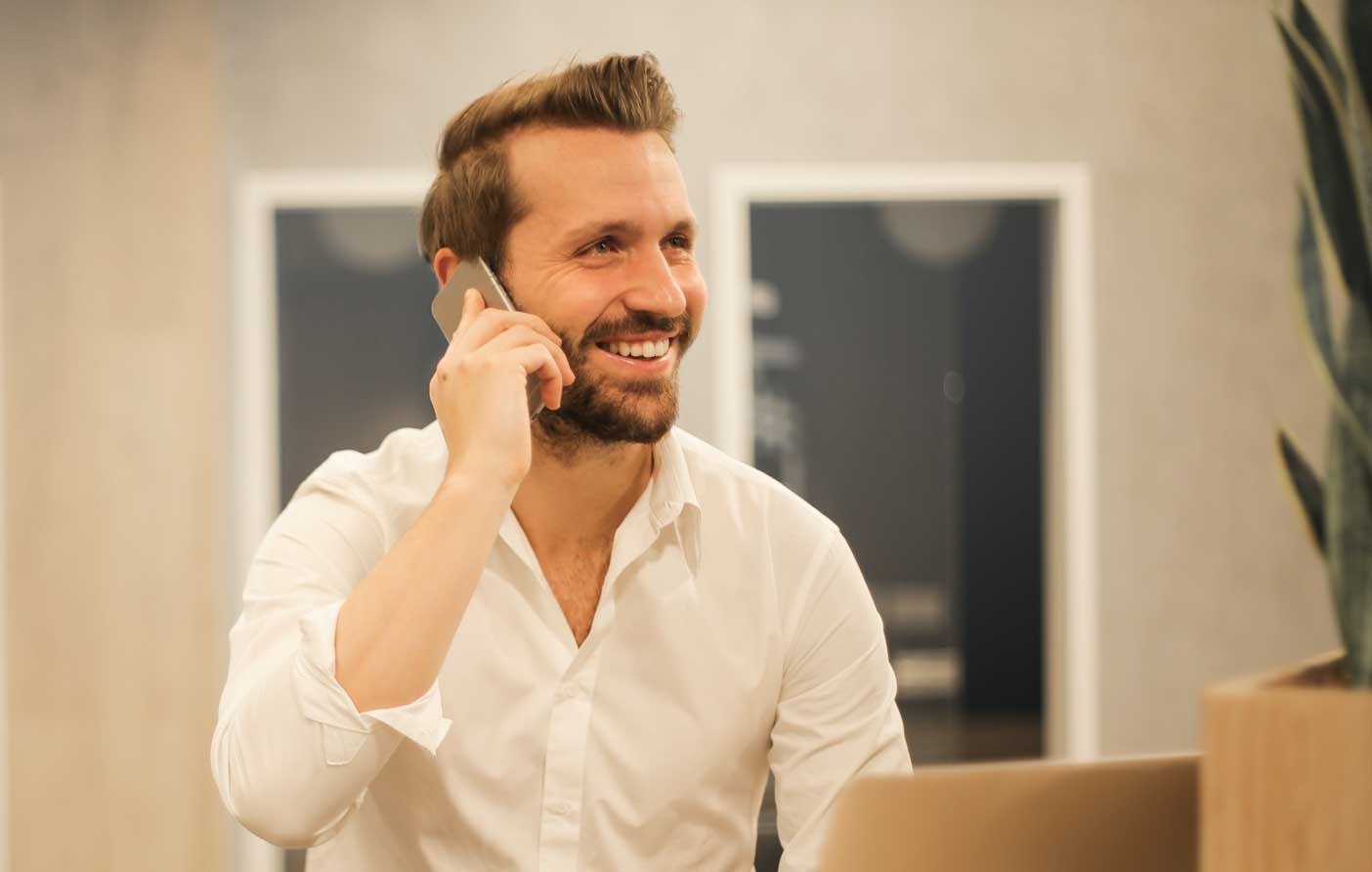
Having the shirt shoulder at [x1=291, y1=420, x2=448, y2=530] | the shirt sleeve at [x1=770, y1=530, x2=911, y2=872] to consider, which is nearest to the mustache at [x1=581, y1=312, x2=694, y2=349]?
the shirt shoulder at [x1=291, y1=420, x2=448, y2=530]

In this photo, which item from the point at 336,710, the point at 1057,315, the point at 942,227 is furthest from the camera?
the point at 942,227

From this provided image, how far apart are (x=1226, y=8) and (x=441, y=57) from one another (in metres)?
2.23

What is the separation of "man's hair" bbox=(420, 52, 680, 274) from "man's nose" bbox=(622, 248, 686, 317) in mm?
171

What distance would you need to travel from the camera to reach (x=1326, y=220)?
0.54 meters

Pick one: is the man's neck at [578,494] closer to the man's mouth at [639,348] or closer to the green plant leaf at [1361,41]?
the man's mouth at [639,348]

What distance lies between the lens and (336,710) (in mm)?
1094

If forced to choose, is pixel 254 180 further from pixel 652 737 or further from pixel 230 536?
pixel 652 737

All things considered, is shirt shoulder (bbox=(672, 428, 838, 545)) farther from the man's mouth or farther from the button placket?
the button placket

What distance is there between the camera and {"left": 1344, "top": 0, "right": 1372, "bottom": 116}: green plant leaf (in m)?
0.52

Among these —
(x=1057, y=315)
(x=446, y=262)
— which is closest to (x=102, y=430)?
(x=446, y=262)

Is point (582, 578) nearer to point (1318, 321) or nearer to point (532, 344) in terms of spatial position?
point (532, 344)

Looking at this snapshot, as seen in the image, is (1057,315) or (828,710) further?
(1057,315)

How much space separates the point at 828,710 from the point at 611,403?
44 cm

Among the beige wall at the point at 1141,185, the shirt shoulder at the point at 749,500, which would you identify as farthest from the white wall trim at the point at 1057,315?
the shirt shoulder at the point at 749,500
